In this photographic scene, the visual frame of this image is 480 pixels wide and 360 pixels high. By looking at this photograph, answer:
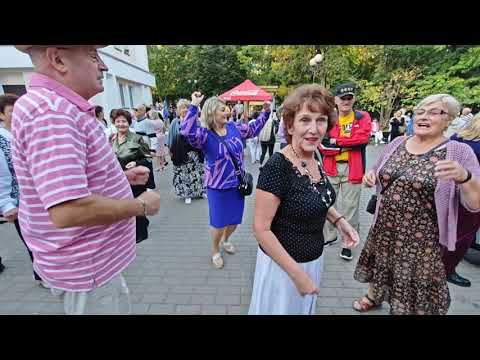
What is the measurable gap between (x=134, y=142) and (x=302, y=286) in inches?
127

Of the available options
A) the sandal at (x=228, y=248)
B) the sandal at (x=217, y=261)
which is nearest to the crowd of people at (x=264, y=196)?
the sandal at (x=217, y=261)

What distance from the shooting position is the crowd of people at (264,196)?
1.03 metres

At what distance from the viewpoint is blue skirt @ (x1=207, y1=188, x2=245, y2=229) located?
3.13 meters

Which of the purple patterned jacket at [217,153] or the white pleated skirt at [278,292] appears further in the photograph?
the purple patterned jacket at [217,153]

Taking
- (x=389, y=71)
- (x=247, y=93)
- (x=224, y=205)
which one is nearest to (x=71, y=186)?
(x=224, y=205)

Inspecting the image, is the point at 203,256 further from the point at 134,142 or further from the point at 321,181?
the point at 321,181

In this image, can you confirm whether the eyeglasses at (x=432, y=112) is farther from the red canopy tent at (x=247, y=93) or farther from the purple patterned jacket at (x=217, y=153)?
the red canopy tent at (x=247, y=93)

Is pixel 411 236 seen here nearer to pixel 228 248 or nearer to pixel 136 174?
pixel 136 174

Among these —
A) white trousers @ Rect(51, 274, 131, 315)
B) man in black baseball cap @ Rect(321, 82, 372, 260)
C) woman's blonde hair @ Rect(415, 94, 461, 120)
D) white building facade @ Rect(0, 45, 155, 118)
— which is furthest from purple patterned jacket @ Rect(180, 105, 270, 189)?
white building facade @ Rect(0, 45, 155, 118)

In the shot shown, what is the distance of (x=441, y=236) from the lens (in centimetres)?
195

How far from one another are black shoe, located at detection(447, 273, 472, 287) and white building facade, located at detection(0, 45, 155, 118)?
5.64 m

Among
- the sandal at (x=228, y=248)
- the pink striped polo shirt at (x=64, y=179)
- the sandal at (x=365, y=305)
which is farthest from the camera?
the sandal at (x=228, y=248)

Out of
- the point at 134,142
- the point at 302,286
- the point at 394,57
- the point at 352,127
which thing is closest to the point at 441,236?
the point at 302,286

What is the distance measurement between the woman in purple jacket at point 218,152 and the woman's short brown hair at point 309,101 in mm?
1456
